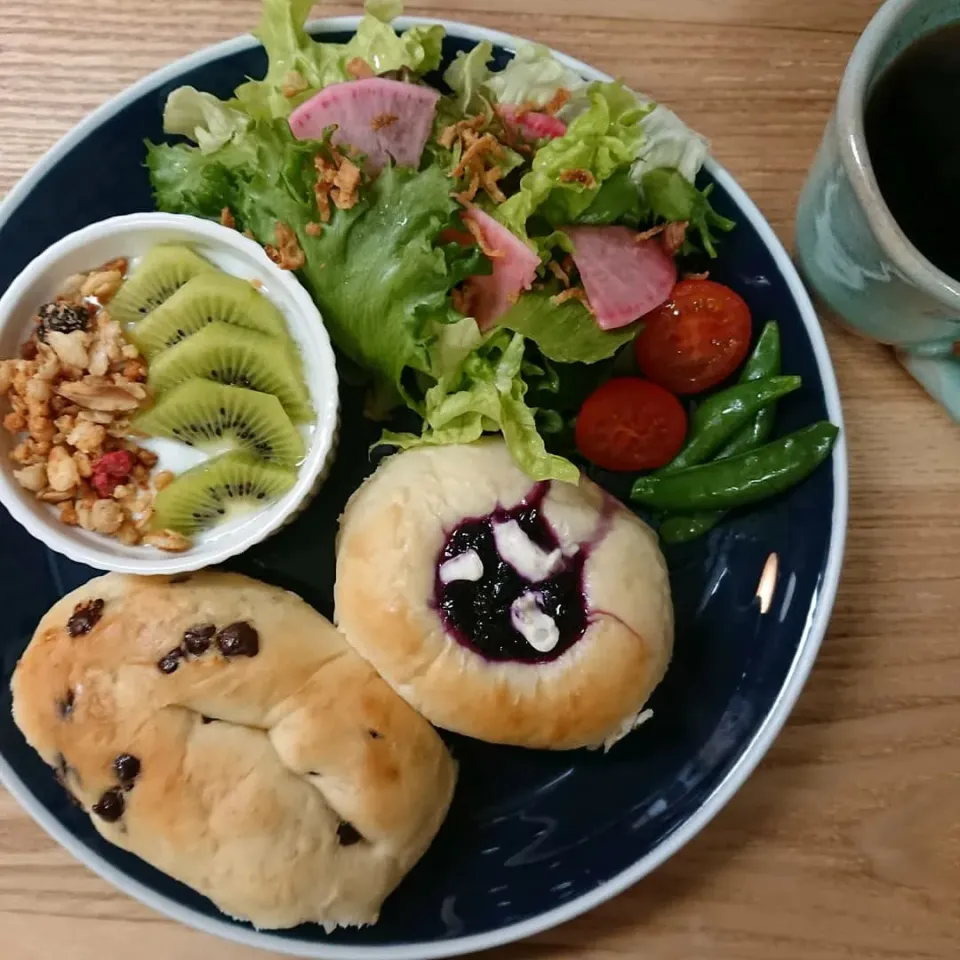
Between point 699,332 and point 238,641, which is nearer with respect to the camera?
point 238,641

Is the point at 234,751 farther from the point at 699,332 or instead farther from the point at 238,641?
the point at 699,332

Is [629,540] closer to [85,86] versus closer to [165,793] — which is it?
[165,793]

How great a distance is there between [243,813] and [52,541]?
416 mm

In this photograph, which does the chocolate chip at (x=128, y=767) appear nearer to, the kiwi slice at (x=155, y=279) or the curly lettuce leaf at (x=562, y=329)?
the kiwi slice at (x=155, y=279)

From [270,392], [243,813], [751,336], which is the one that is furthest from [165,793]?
[751,336]

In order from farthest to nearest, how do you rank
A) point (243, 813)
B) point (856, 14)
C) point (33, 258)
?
point (856, 14)
point (33, 258)
point (243, 813)

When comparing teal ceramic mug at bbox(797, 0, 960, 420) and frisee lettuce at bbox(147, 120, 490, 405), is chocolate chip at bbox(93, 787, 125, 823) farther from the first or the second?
teal ceramic mug at bbox(797, 0, 960, 420)

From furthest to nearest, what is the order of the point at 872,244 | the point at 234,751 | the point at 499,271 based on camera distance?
the point at 499,271
the point at 234,751
the point at 872,244

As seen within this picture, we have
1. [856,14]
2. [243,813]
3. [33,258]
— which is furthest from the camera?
[856,14]

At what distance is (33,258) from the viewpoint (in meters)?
1.35

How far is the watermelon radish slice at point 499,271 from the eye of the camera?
124cm

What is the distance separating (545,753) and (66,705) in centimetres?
63

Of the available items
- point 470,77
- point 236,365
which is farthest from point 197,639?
point 470,77

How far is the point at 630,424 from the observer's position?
130 cm
